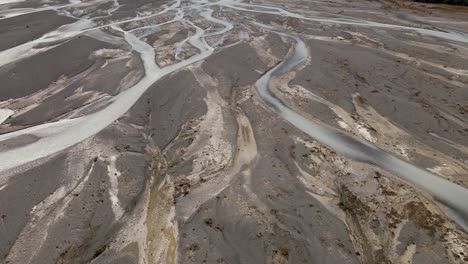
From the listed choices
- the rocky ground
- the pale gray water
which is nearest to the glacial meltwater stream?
the pale gray water

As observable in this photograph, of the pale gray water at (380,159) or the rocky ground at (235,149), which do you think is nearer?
the rocky ground at (235,149)

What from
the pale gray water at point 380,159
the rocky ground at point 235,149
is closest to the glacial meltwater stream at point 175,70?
the pale gray water at point 380,159

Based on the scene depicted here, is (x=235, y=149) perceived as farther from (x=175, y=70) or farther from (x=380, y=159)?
(x=175, y=70)

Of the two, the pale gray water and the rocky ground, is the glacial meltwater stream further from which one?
the rocky ground

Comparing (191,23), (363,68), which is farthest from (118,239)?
(191,23)

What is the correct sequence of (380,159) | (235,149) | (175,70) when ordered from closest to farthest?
(380,159) < (235,149) < (175,70)

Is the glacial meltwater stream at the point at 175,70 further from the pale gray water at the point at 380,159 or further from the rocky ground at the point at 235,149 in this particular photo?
the rocky ground at the point at 235,149

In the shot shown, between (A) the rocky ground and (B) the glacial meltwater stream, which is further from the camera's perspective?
(B) the glacial meltwater stream

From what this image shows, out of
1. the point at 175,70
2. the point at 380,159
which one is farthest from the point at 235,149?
the point at 175,70
